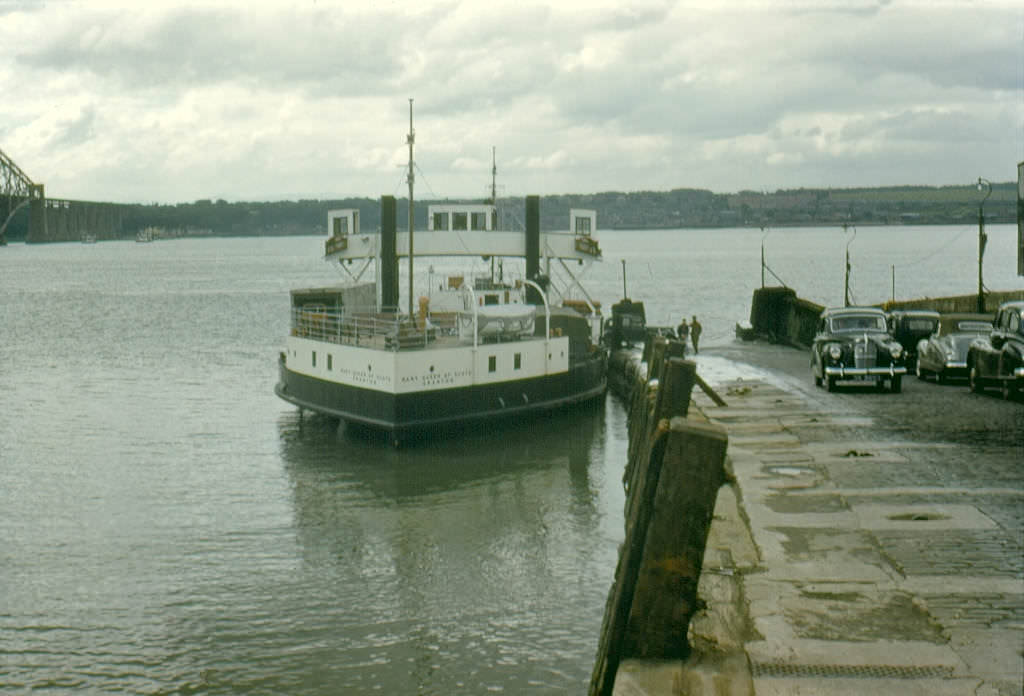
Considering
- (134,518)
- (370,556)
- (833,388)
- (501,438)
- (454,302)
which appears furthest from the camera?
(454,302)

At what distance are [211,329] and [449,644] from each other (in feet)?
212

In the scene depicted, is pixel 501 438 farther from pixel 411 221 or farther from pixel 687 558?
pixel 687 558

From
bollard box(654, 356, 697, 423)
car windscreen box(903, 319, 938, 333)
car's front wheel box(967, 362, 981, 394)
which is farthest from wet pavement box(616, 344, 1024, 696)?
car windscreen box(903, 319, 938, 333)

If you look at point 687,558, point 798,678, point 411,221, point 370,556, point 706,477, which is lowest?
point 370,556

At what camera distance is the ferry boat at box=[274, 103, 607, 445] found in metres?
30.2

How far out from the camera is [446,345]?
3309cm

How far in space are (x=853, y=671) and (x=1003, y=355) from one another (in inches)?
718

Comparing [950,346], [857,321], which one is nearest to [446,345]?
[857,321]

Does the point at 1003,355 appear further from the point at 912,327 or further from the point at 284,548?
the point at 284,548

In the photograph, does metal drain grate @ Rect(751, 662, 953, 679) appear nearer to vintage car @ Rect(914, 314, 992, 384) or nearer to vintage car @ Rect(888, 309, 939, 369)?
vintage car @ Rect(914, 314, 992, 384)

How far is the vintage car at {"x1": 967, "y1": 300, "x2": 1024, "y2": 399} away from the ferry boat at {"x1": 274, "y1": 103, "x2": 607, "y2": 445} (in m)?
12.1

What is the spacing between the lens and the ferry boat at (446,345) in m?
30.2

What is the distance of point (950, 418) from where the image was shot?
72.9 feet

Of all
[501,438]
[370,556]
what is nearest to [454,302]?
[501,438]
